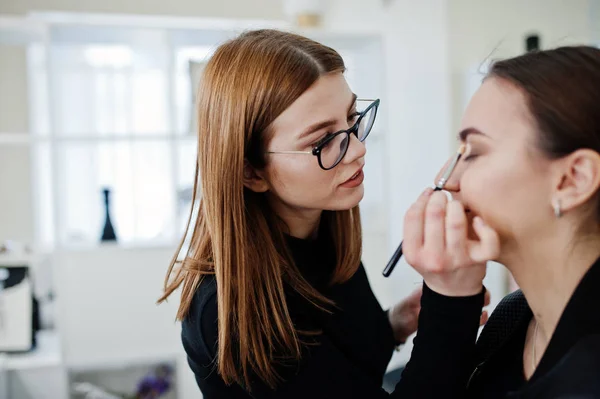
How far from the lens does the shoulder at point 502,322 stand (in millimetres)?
812

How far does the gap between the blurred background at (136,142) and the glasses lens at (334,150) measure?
45.0 inches

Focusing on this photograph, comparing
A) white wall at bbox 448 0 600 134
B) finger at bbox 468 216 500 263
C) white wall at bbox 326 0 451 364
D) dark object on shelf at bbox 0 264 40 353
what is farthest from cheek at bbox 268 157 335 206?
white wall at bbox 448 0 600 134

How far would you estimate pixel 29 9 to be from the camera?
2.38 metres

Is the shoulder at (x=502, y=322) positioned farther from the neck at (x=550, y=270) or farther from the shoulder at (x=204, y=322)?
the shoulder at (x=204, y=322)

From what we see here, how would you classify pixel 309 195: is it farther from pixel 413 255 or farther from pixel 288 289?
pixel 413 255

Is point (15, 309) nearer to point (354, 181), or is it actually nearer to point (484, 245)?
point (354, 181)

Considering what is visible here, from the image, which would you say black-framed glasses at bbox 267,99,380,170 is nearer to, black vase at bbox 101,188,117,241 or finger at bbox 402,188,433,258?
finger at bbox 402,188,433,258

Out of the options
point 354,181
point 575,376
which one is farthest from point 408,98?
point 575,376

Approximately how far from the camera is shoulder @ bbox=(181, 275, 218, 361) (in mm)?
843

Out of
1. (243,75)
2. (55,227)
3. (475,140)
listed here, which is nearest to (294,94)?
(243,75)

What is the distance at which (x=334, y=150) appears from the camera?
909 millimetres

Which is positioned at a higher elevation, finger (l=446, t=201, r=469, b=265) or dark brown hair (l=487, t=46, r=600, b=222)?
dark brown hair (l=487, t=46, r=600, b=222)

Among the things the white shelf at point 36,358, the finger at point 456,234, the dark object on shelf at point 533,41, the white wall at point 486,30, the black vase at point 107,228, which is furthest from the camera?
the white wall at point 486,30

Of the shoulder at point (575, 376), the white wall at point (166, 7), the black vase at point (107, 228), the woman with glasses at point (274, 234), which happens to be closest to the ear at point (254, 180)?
the woman with glasses at point (274, 234)
